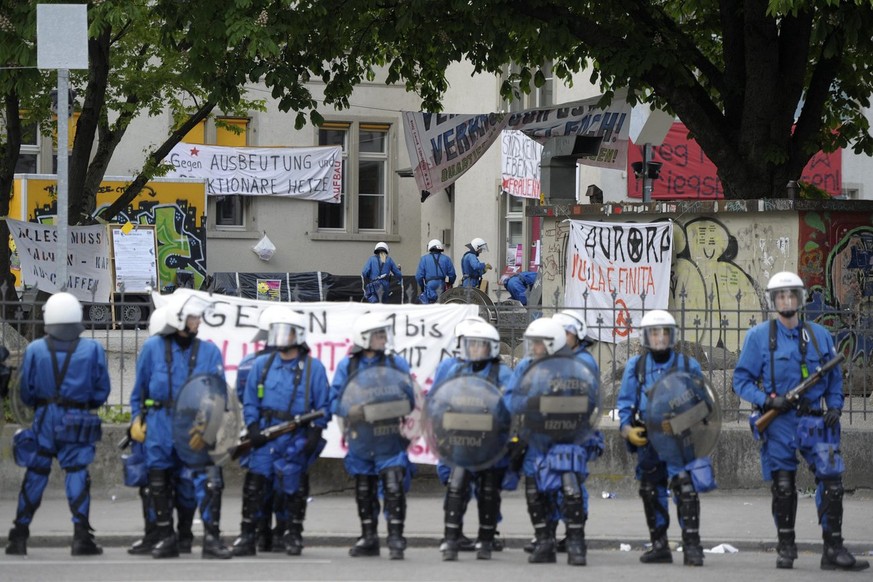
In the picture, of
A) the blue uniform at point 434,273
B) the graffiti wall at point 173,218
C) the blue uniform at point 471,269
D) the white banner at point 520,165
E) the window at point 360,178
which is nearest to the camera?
the blue uniform at point 471,269

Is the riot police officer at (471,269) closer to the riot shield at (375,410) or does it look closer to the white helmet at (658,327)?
the white helmet at (658,327)

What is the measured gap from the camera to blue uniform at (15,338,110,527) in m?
9.27

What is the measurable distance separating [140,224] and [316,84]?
6055mm

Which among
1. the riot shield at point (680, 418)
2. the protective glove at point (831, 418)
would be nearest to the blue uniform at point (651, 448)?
Result: the riot shield at point (680, 418)

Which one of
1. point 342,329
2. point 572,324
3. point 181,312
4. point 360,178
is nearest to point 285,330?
point 181,312

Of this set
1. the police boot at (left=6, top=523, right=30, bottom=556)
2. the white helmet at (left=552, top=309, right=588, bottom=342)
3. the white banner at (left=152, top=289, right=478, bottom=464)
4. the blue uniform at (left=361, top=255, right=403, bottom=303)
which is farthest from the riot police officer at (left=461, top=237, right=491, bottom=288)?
the police boot at (left=6, top=523, right=30, bottom=556)

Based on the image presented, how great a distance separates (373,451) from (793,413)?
271 cm

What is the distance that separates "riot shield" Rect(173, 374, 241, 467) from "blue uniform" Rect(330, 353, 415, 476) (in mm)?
741

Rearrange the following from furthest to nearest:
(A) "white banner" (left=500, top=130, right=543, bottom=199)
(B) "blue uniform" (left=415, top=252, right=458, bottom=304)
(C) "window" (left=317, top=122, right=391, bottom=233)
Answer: (C) "window" (left=317, top=122, right=391, bottom=233)
(A) "white banner" (left=500, top=130, right=543, bottom=199)
(B) "blue uniform" (left=415, top=252, right=458, bottom=304)

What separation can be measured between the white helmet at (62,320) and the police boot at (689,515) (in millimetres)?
3952

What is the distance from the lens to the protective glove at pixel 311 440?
9375mm

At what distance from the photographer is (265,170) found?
3016cm

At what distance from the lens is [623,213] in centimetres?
1625

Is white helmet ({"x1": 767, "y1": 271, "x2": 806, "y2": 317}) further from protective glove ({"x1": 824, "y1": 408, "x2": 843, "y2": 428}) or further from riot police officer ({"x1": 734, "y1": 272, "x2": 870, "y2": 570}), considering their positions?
protective glove ({"x1": 824, "y1": 408, "x2": 843, "y2": 428})
